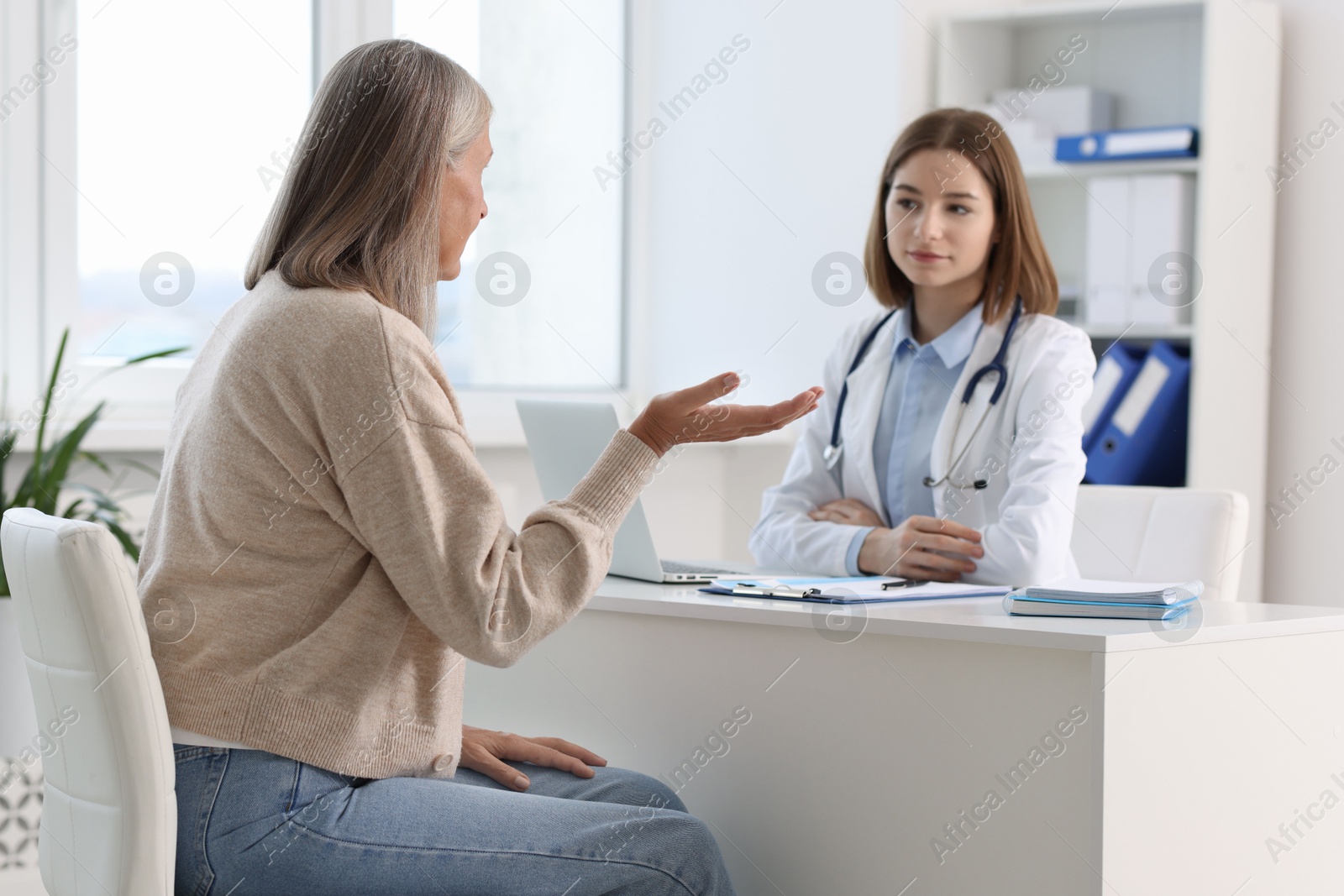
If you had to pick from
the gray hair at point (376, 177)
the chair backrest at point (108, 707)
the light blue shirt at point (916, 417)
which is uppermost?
the gray hair at point (376, 177)

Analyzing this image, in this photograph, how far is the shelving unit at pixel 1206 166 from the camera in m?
3.14

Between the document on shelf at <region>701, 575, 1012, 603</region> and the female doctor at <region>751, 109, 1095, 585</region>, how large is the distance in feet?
0.51

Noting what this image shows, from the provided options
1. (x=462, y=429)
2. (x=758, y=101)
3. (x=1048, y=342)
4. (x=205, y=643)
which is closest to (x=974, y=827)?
(x=462, y=429)

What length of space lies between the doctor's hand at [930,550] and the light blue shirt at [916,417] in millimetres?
263

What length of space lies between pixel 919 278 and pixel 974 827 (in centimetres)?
101

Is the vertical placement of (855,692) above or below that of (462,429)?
below

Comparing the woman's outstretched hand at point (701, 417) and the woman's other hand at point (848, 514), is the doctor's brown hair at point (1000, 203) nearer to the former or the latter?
the woman's other hand at point (848, 514)

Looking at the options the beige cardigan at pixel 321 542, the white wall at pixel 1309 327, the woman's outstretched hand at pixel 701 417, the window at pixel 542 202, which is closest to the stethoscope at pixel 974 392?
the woman's outstretched hand at pixel 701 417

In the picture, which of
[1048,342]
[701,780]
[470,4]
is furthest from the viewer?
[470,4]

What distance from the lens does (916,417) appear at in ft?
7.06

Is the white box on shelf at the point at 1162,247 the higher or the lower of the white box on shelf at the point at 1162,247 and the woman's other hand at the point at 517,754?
the higher

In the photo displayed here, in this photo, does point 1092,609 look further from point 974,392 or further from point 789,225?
point 789,225

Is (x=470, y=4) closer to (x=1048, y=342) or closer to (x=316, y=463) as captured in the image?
(x=1048, y=342)

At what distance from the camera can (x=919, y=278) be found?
2145mm
